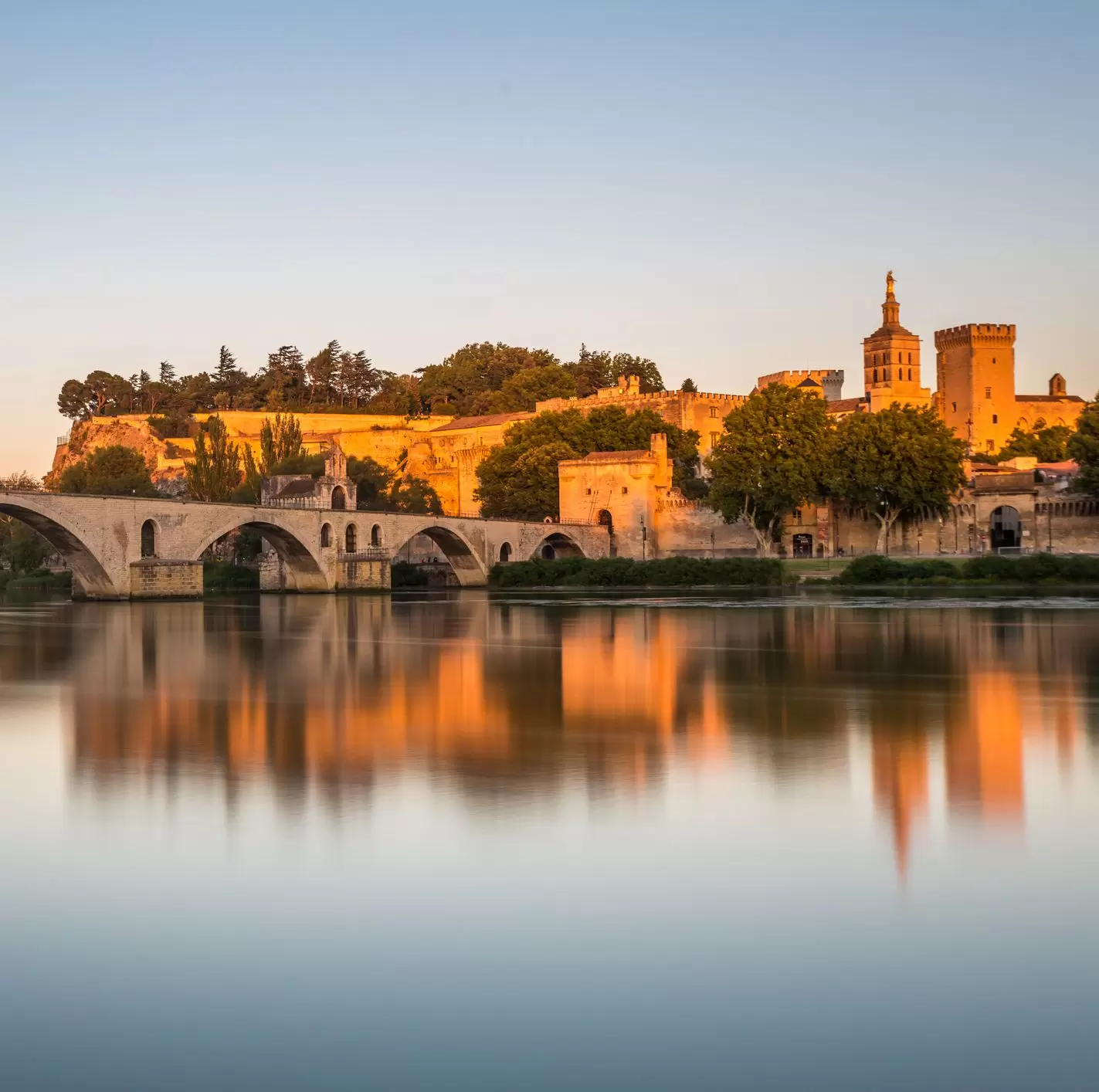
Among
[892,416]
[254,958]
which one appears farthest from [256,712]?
[892,416]

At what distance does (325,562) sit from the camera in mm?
50500

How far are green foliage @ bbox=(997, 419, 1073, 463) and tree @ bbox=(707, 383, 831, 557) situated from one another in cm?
1787

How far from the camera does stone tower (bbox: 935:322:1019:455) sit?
85.1m

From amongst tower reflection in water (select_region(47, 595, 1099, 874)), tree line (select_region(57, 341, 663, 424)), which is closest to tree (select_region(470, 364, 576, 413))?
tree line (select_region(57, 341, 663, 424))

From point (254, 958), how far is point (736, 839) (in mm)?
2889

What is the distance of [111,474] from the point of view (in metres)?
69.3

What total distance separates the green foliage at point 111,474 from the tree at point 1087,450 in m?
39.8

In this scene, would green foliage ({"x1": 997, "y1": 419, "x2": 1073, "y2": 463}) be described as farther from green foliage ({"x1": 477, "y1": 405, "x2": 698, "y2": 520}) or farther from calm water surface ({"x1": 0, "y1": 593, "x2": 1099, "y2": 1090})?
calm water surface ({"x1": 0, "y1": 593, "x2": 1099, "y2": 1090})

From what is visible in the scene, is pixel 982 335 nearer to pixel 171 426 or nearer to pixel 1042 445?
pixel 1042 445

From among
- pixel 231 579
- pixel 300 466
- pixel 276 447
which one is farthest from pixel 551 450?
pixel 231 579

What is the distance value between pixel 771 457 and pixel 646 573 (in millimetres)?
7251

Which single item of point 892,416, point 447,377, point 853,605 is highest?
point 447,377

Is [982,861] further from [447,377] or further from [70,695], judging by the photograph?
[447,377]

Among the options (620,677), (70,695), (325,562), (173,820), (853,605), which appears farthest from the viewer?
(325,562)
